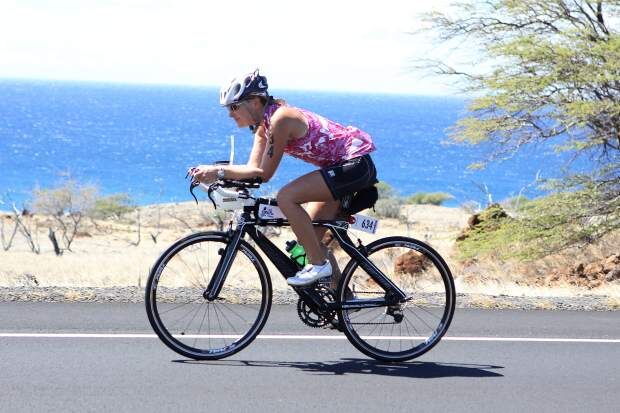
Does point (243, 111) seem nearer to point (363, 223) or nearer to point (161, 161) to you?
point (363, 223)

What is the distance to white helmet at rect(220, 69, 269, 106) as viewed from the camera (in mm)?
6242

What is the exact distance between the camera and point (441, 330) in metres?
7.00

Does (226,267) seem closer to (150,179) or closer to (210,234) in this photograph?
(210,234)

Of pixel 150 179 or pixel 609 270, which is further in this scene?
pixel 150 179

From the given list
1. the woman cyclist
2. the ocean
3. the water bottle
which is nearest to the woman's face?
the woman cyclist

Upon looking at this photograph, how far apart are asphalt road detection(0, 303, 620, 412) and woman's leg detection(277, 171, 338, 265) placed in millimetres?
781

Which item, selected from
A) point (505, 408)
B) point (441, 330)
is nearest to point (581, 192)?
point (441, 330)

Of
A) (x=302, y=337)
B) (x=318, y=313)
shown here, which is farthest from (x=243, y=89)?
(x=302, y=337)

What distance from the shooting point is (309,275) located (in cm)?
642

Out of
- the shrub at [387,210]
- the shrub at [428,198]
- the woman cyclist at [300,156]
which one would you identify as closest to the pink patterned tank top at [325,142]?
the woman cyclist at [300,156]

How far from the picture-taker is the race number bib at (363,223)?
22.0 feet

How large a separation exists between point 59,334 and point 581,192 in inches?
571

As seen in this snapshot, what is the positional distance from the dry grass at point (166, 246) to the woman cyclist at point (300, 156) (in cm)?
309

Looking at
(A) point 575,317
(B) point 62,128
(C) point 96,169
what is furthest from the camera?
(B) point 62,128
